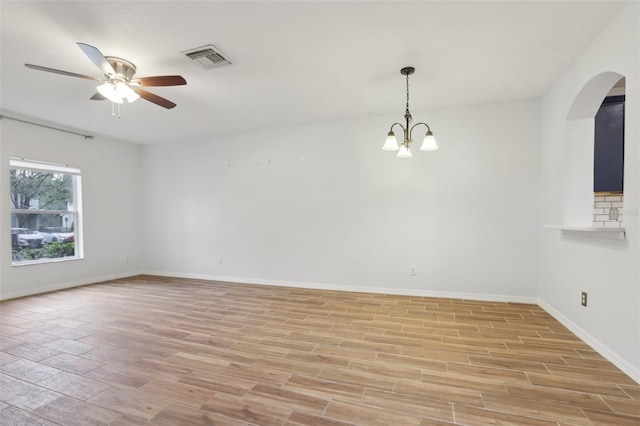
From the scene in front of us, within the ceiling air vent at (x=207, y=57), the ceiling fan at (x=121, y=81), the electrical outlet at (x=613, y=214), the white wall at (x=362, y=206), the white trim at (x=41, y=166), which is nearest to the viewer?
the ceiling fan at (x=121, y=81)

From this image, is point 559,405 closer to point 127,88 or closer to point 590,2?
point 590,2

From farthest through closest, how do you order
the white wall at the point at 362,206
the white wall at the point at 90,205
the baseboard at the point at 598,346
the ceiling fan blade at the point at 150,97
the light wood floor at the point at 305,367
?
the white wall at the point at 90,205 < the white wall at the point at 362,206 < the ceiling fan blade at the point at 150,97 < the baseboard at the point at 598,346 < the light wood floor at the point at 305,367

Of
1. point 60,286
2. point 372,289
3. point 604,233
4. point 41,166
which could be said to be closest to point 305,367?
point 372,289

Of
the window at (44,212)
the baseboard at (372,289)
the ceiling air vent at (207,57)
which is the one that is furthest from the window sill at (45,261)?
the ceiling air vent at (207,57)

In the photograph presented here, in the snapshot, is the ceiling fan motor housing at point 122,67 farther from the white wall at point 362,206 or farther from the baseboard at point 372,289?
the baseboard at point 372,289

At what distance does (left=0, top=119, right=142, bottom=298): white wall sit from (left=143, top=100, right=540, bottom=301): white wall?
591 mm

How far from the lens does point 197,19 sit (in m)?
2.26

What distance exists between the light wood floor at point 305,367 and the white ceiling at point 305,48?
2683mm

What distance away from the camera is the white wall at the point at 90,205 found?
4255 millimetres

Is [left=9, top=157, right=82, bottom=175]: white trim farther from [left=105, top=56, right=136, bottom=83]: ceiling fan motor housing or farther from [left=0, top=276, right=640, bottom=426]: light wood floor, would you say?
[left=105, top=56, right=136, bottom=83]: ceiling fan motor housing

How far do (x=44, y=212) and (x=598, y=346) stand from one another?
7.27m

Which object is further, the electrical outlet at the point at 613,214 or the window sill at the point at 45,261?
the window sill at the point at 45,261

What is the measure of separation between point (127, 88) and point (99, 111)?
212cm

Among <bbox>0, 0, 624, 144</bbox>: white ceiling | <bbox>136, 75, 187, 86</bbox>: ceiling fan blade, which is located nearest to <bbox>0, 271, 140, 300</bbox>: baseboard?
<bbox>0, 0, 624, 144</bbox>: white ceiling
